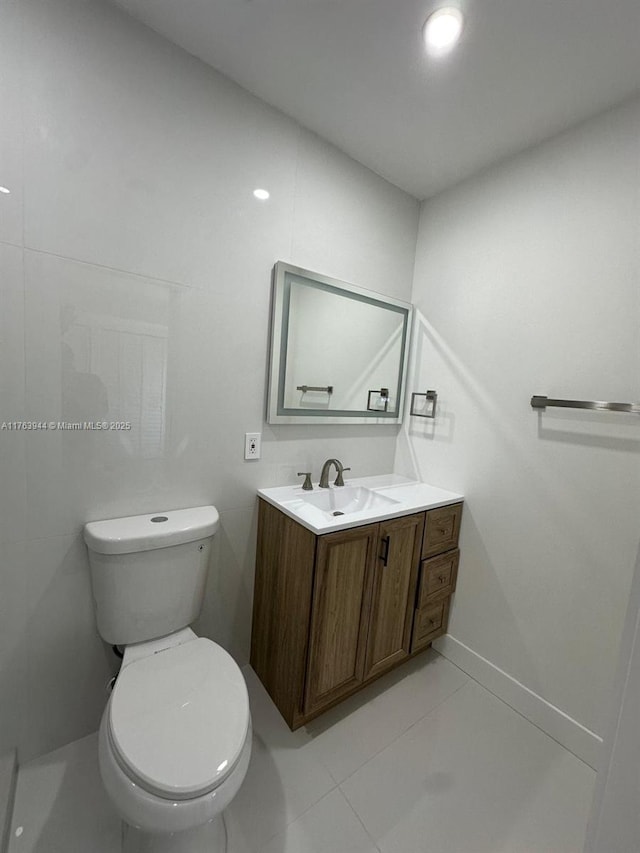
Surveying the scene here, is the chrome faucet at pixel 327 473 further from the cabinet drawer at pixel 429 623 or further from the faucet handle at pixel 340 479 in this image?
the cabinet drawer at pixel 429 623

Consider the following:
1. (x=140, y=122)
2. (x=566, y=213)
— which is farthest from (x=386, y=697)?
(x=140, y=122)

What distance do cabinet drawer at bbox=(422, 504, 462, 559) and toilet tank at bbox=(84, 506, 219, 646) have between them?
96cm

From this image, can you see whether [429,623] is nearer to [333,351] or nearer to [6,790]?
[333,351]

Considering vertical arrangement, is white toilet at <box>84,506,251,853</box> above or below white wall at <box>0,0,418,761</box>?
below

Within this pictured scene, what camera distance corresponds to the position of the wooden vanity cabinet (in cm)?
130

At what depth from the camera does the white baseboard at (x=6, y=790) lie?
0.97 m

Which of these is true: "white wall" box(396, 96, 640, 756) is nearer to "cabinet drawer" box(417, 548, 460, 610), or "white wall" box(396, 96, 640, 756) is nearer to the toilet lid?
"cabinet drawer" box(417, 548, 460, 610)

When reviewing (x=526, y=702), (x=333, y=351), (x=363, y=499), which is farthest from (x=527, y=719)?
(x=333, y=351)

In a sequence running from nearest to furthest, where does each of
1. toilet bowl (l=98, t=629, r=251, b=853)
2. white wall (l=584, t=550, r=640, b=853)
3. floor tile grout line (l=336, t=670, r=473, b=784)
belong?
white wall (l=584, t=550, r=640, b=853), toilet bowl (l=98, t=629, r=251, b=853), floor tile grout line (l=336, t=670, r=473, b=784)

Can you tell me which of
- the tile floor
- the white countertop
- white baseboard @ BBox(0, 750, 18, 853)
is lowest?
the tile floor

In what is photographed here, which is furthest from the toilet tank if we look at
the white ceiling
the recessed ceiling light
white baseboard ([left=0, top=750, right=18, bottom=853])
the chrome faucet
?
the recessed ceiling light

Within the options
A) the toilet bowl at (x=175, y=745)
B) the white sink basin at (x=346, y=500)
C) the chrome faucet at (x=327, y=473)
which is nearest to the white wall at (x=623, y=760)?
the toilet bowl at (x=175, y=745)

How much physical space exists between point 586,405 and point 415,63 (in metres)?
1.33

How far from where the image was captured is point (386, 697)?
1.58 meters
